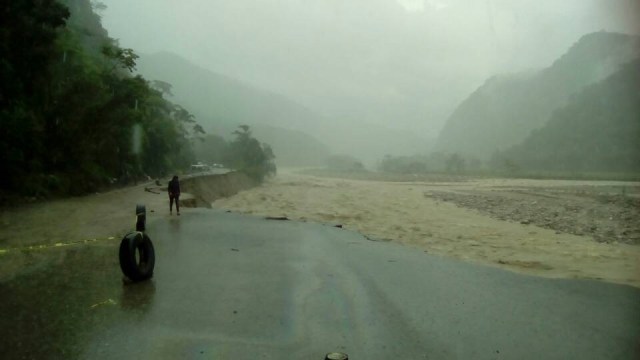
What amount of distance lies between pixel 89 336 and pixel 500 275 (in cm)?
895

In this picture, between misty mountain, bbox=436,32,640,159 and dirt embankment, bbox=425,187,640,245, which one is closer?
dirt embankment, bbox=425,187,640,245

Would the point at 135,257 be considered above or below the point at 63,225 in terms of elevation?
above

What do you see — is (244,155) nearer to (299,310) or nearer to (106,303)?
(106,303)

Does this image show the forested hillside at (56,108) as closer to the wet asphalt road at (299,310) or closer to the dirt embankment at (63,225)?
the dirt embankment at (63,225)

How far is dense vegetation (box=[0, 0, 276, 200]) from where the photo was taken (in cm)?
1933

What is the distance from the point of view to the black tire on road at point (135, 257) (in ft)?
29.0

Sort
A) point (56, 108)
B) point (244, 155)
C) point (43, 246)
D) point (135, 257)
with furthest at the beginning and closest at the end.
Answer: point (244, 155)
point (56, 108)
point (43, 246)
point (135, 257)

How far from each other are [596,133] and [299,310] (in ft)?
406

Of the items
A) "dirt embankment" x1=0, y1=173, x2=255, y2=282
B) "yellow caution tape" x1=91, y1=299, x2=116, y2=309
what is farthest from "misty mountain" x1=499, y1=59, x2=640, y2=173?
"yellow caution tape" x1=91, y1=299, x2=116, y2=309

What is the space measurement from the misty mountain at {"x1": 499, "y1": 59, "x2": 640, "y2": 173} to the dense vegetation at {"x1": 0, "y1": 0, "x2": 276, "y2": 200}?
98.0 metres

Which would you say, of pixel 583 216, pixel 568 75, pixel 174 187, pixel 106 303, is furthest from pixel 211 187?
pixel 568 75

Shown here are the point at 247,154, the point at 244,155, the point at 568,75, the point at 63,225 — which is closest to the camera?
the point at 63,225

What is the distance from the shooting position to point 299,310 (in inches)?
311

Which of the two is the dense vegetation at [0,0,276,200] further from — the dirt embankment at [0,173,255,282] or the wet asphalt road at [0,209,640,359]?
the wet asphalt road at [0,209,640,359]
